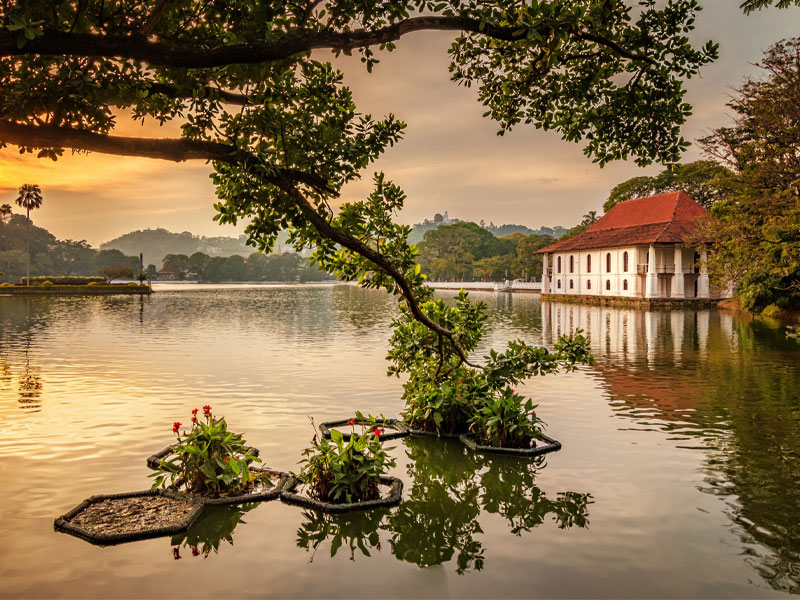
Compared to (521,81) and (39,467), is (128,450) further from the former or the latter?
(521,81)

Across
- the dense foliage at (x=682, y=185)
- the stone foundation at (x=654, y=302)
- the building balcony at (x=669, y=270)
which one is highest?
the dense foliage at (x=682, y=185)

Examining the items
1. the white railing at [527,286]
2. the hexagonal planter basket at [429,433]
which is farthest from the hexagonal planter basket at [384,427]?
the white railing at [527,286]

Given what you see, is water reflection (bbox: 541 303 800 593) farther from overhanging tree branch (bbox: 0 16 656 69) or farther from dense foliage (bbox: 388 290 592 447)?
overhanging tree branch (bbox: 0 16 656 69)

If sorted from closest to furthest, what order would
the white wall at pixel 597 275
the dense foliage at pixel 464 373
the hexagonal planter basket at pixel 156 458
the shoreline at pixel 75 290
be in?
the hexagonal planter basket at pixel 156 458, the dense foliage at pixel 464 373, the white wall at pixel 597 275, the shoreline at pixel 75 290

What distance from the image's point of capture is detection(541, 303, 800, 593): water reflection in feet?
20.7

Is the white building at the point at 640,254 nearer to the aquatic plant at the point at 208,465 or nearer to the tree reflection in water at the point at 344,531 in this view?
the tree reflection in water at the point at 344,531

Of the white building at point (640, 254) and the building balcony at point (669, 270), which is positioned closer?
the white building at point (640, 254)

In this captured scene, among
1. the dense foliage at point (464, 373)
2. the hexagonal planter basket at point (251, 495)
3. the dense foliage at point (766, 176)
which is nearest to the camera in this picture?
the hexagonal planter basket at point (251, 495)

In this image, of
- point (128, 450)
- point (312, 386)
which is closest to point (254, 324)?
point (312, 386)

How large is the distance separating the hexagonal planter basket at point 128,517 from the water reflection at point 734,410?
5.83 metres

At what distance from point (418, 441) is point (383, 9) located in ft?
21.9

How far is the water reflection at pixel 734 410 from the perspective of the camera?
20.7 ft

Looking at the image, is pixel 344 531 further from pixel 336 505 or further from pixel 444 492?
pixel 444 492

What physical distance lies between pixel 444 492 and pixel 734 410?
7.74 m
